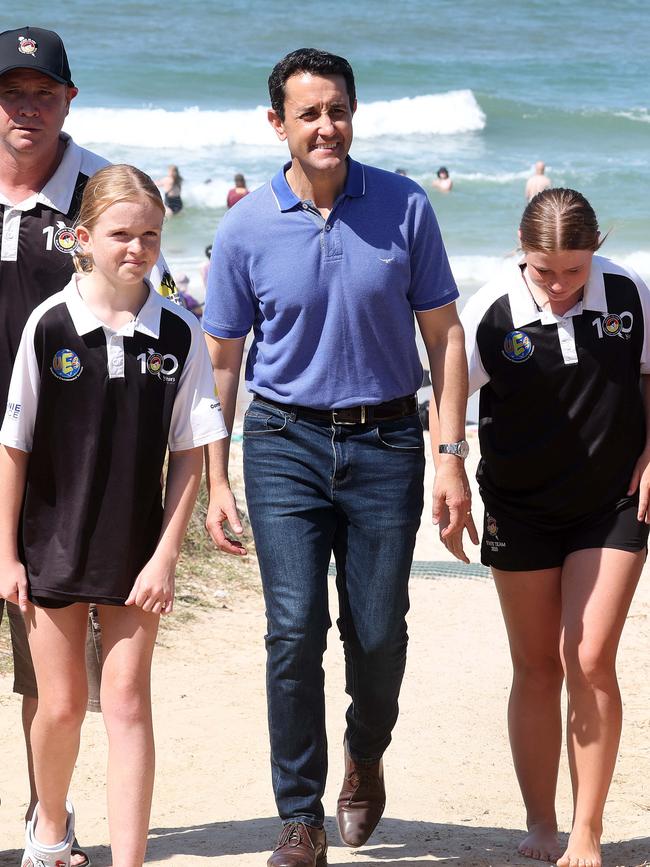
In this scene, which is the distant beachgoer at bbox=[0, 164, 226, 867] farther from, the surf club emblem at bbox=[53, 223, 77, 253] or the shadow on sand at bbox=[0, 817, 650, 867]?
the shadow on sand at bbox=[0, 817, 650, 867]

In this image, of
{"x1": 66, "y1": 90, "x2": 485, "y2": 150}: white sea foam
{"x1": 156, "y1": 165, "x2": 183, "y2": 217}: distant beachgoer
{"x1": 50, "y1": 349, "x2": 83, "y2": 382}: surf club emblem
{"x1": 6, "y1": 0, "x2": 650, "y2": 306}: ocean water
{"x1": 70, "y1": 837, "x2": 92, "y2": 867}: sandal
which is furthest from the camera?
{"x1": 66, "y1": 90, "x2": 485, "y2": 150}: white sea foam

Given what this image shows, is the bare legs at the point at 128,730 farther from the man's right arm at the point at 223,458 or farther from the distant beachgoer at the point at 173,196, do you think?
the distant beachgoer at the point at 173,196

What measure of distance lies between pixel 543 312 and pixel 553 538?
689mm

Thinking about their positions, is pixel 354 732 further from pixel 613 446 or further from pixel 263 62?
pixel 263 62

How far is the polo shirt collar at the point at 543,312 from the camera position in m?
3.82

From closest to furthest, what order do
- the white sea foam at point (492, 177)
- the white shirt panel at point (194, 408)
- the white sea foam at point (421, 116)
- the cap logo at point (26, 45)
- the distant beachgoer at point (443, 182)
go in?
the white shirt panel at point (194, 408), the cap logo at point (26, 45), the distant beachgoer at point (443, 182), the white sea foam at point (492, 177), the white sea foam at point (421, 116)

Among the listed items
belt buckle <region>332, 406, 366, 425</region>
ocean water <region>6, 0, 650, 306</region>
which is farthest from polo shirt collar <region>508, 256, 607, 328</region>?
ocean water <region>6, 0, 650, 306</region>

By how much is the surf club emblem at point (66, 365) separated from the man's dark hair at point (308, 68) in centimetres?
102

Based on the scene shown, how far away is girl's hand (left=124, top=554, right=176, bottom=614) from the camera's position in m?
3.36

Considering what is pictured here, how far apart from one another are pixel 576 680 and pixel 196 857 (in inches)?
52.6

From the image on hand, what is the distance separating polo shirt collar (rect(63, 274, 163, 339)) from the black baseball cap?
67 cm

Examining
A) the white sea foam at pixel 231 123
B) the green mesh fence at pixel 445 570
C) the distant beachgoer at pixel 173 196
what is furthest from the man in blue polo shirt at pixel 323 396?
the white sea foam at pixel 231 123

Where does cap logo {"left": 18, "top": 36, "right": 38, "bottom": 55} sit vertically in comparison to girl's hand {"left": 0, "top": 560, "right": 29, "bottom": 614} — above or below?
above

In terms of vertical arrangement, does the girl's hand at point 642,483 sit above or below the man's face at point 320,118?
below
